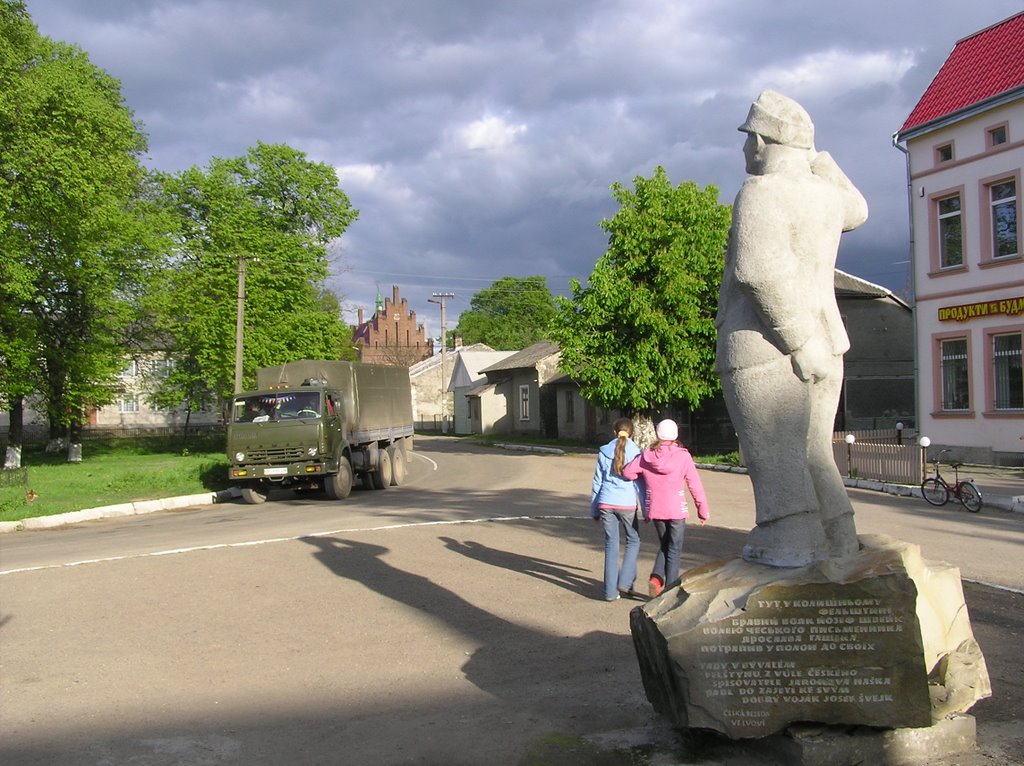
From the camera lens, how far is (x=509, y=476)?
2362 centimetres

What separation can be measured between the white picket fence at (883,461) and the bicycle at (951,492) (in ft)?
5.68

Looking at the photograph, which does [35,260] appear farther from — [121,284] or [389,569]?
[389,569]

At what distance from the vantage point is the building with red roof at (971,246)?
Answer: 2216 centimetres

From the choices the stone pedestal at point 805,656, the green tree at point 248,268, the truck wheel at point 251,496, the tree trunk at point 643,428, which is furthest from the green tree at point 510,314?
the stone pedestal at point 805,656

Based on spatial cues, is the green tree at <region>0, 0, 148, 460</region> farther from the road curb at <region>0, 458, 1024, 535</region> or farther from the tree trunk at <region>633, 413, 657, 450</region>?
the tree trunk at <region>633, 413, 657, 450</region>

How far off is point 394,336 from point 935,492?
84.7m

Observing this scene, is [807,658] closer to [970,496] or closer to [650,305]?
[970,496]

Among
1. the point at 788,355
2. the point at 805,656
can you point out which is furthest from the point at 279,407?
the point at 805,656

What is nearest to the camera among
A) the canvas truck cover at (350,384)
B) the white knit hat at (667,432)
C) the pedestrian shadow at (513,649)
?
the pedestrian shadow at (513,649)

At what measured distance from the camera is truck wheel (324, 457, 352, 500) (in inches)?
770

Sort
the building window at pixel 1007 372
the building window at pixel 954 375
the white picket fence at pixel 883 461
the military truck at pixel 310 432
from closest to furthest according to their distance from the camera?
the white picket fence at pixel 883 461 → the military truck at pixel 310 432 → the building window at pixel 1007 372 → the building window at pixel 954 375

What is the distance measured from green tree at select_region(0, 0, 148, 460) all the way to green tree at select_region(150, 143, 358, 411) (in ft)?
8.98

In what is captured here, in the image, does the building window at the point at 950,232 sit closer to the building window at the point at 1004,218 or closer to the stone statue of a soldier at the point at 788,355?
the building window at the point at 1004,218

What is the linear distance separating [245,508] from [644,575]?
39.0 feet
